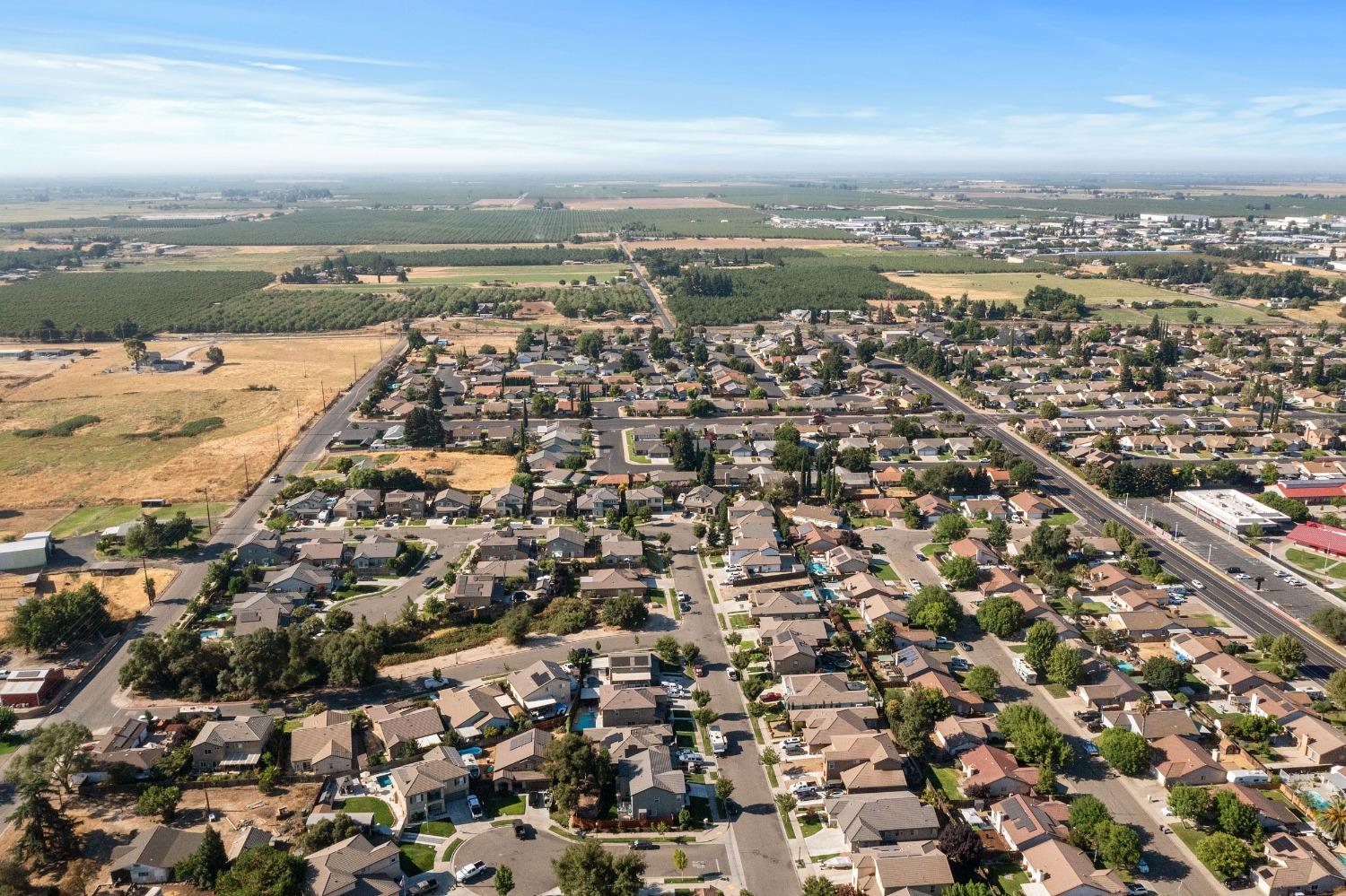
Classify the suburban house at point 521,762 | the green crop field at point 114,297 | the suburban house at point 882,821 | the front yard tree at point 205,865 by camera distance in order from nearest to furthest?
the front yard tree at point 205,865 → the suburban house at point 882,821 → the suburban house at point 521,762 → the green crop field at point 114,297

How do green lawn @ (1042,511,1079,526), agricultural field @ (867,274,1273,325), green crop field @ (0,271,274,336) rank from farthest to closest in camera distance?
agricultural field @ (867,274,1273,325) < green crop field @ (0,271,274,336) < green lawn @ (1042,511,1079,526)

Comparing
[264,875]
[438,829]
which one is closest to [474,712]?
[438,829]

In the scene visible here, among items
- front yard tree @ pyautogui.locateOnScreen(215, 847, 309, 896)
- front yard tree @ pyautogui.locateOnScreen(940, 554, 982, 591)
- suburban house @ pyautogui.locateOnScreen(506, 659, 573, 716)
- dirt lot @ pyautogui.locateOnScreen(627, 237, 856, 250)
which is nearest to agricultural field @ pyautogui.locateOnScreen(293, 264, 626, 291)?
dirt lot @ pyautogui.locateOnScreen(627, 237, 856, 250)

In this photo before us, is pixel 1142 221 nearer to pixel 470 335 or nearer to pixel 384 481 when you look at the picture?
pixel 470 335

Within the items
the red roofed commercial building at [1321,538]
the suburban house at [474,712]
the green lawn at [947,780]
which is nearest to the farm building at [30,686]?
the suburban house at [474,712]

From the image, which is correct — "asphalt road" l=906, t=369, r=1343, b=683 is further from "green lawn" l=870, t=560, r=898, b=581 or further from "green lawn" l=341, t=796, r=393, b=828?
"green lawn" l=341, t=796, r=393, b=828

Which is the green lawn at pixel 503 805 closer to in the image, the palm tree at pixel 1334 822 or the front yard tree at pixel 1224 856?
the front yard tree at pixel 1224 856

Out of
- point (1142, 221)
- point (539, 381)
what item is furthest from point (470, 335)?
point (1142, 221)
